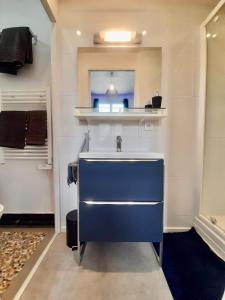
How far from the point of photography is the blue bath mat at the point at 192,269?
54.4 inches

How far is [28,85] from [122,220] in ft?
6.01

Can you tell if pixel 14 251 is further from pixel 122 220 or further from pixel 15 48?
pixel 15 48

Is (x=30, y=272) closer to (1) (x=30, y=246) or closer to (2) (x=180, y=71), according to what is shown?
(1) (x=30, y=246)

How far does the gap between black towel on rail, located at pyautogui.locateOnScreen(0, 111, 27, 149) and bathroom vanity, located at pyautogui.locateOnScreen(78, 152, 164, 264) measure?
3.54ft

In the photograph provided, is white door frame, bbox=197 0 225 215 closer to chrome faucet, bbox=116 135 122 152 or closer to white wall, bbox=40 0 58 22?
chrome faucet, bbox=116 135 122 152

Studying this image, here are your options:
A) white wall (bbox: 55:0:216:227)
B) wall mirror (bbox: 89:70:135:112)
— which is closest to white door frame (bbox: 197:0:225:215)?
white wall (bbox: 55:0:216:227)

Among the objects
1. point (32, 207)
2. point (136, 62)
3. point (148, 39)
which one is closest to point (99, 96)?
point (136, 62)

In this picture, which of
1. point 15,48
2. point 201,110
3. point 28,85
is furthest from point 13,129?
point 201,110

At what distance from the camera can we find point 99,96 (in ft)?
7.19

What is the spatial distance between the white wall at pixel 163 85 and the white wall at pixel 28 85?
380 mm

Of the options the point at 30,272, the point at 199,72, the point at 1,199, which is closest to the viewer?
the point at 30,272

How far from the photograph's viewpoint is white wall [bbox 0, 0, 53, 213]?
243 cm

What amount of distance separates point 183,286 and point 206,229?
72 centimetres

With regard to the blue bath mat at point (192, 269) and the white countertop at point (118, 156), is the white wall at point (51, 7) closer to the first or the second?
the white countertop at point (118, 156)
